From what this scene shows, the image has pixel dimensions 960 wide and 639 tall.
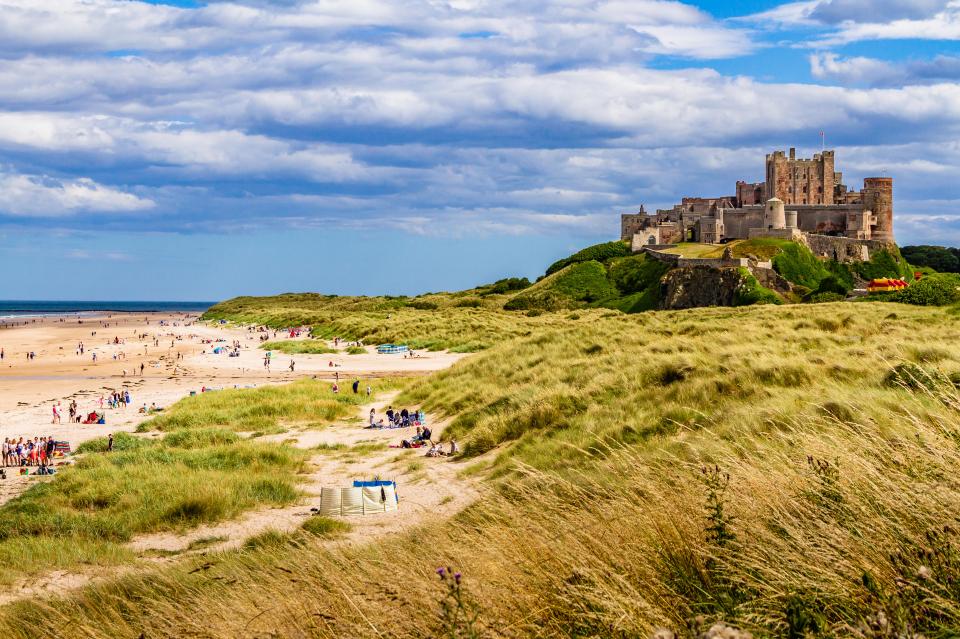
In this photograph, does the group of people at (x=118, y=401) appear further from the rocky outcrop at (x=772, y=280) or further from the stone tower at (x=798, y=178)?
the stone tower at (x=798, y=178)

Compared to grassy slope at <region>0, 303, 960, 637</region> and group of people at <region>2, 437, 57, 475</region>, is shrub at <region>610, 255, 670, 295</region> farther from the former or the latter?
grassy slope at <region>0, 303, 960, 637</region>

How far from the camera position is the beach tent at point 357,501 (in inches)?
619

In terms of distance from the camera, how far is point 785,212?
78938 mm

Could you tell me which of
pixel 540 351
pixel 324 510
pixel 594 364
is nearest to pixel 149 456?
pixel 324 510

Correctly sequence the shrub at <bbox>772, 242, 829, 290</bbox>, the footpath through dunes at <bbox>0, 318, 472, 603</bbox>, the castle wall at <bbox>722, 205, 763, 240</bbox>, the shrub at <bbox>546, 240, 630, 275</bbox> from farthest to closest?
1. the shrub at <bbox>546, 240, 630, 275</bbox>
2. the castle wall at <bbox>722, 205, 763, 240</bbox>
3. the shrub at <bbox>772, 242, 829, 290</bbox>
4. the footpath through dunes at <bbox>0, 318, 472, 603</bbox>

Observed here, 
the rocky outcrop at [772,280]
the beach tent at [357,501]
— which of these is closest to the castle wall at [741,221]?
the rocky outcrop at [772,280]

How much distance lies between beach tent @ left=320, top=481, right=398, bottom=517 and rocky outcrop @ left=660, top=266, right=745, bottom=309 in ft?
151

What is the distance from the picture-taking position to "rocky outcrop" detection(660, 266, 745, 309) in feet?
194

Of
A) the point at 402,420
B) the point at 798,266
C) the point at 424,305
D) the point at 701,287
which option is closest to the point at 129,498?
the point at 402,420

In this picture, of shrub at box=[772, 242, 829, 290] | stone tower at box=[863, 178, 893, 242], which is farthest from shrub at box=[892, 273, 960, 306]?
stone tower at box=[863, 178, 893, 242]

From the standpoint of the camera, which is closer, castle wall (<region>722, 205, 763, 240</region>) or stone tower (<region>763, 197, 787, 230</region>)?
stone tower (<region>763, 197, 787, 230</region>)

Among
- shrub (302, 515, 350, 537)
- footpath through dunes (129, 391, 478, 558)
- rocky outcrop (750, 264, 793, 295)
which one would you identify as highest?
rocky outcrop (750, 264, 793, 295)

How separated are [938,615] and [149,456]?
20702 millimetres

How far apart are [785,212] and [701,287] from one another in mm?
23251
